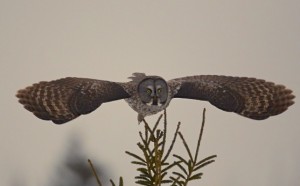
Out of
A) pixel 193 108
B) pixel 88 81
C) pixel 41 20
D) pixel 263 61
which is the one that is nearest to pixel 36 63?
pixel 41 20

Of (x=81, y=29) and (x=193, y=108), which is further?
(x=193, y=108)

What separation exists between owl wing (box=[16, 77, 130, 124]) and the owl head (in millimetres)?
70

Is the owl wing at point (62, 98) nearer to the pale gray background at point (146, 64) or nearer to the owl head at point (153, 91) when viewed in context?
the owl head at point (153, 91)

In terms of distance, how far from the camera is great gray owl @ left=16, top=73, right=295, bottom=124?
98cm

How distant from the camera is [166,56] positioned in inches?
55.9

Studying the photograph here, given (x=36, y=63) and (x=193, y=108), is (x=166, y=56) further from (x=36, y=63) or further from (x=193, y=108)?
(x=36, y=63)

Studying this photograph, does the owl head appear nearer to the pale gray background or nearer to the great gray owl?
A: the great gray owl

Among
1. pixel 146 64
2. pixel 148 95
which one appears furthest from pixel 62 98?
pixel 146 64

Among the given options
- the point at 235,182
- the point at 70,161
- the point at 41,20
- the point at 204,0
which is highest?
the point at 204,0

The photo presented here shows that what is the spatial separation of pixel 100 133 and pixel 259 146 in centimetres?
60

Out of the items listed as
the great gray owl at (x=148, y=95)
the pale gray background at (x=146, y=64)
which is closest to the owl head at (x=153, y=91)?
the great gray owl at (x=148, y=95)

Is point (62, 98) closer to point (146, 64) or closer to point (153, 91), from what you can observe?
point (153, 91)

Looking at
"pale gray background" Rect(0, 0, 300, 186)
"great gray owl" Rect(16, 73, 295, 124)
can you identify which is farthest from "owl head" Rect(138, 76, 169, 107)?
"pale gray background" Rect(0, 0, 300, 186)

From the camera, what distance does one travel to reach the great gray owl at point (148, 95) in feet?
3.22
